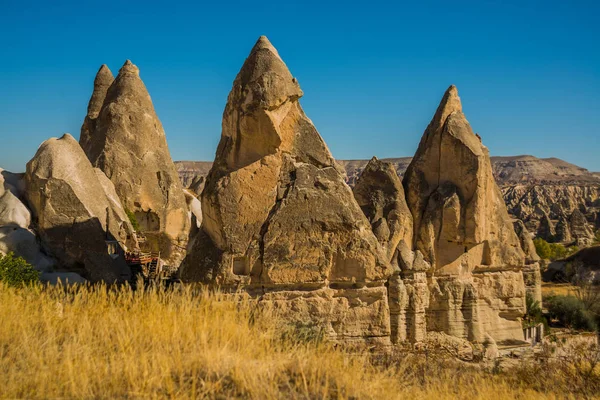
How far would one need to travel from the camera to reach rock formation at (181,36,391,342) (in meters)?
7.69

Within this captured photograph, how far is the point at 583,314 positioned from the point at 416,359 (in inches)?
568

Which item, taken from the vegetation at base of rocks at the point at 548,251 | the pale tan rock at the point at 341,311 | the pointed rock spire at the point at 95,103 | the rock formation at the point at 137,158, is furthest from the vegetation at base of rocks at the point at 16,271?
the vegetation at base of rocks at the point at 548,251

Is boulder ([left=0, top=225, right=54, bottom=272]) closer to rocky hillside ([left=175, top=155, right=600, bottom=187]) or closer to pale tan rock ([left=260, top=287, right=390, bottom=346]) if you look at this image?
pale tan rock ([left=260, top=287, right=390, bottom=346])

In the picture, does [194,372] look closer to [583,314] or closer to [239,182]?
[239,182]

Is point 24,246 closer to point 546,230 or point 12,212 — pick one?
point 12,212

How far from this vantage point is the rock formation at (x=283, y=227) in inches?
303

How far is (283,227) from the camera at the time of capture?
307 inches

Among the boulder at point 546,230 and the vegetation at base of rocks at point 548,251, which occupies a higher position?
the boulder at point 546,230

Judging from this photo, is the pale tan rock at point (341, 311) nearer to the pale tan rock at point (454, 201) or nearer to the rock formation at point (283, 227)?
the rock formation at point (283, 227)

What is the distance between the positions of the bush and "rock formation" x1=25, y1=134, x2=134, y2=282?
14960 mm

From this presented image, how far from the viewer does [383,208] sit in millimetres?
13031

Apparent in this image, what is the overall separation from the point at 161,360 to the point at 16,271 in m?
4.82

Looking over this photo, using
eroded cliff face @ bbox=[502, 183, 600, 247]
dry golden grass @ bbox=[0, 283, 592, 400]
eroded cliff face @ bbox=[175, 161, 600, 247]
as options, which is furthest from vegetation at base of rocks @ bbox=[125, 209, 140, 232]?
eroded cliff face @ bbox=[502, 183, 600, 247]

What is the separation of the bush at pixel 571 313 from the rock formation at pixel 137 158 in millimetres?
12026
